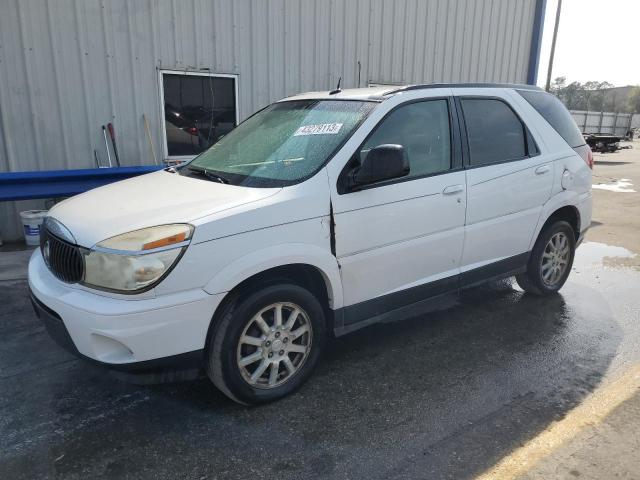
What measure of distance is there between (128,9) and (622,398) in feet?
22.6

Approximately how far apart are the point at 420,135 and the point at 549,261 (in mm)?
2062

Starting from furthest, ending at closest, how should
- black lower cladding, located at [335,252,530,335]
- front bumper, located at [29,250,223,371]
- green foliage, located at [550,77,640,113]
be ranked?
1. green foliage, located at [550,77,640,113]
2. black lower cladding, located at [335,252,530,335]
3. front bumper, located at [29,250,223,371]

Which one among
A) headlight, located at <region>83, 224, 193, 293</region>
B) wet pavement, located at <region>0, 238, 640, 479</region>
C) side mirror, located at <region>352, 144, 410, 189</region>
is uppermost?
side mirror, located at <region>352, 144, 410, 189</region>

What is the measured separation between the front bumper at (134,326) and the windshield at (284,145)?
2.87 feet

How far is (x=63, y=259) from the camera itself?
2.74 m

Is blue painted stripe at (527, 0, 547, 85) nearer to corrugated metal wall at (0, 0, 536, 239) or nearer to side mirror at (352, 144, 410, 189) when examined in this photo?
corrugated metal wall at (0, 0, 536, 239)

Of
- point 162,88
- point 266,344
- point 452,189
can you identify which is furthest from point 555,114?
point 162,88

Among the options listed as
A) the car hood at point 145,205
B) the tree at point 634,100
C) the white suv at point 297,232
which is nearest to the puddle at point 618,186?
the white suv at point 297,232

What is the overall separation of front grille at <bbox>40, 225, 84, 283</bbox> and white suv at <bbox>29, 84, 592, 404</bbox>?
12 mm

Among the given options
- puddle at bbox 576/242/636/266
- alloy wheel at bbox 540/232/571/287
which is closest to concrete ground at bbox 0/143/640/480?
alloy wheel at bbox 540/232/571/287

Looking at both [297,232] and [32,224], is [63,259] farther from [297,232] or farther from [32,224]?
[32,224]

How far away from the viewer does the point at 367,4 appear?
880 cm

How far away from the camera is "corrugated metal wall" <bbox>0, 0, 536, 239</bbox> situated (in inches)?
243

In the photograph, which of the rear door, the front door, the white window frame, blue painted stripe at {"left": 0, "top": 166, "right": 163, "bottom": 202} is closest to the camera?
the front door
